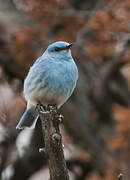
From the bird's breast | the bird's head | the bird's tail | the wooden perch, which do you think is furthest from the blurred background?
the wooden perch

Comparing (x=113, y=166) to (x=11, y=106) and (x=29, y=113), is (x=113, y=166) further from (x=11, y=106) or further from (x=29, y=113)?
(x=29, y=113)

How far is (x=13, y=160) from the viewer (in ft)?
20.9

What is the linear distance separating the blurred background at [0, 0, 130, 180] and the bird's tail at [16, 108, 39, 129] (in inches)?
63.8

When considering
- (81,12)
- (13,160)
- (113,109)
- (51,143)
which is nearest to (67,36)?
(81,12)

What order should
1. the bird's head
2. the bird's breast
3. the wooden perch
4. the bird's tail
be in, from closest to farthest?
the wooden perch < the bird's breast < the bird's head < the bird's tail

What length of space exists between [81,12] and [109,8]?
1.44 feet

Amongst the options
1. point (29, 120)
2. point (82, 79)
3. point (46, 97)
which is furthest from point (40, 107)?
point (82, 79)

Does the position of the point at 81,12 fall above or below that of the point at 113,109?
above

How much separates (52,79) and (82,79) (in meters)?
2.55

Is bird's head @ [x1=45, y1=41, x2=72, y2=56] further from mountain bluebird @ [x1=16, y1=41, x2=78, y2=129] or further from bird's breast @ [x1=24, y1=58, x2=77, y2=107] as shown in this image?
bird's breast @ [x1=24, y1=58, x2=77, y2=107]

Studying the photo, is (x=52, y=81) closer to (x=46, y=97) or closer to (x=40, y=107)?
A: (x=46, y=97)

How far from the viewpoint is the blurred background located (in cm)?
616

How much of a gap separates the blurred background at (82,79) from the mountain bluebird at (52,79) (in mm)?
1984

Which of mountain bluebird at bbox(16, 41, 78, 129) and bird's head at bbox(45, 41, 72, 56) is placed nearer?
mountain bluebird at bbox(16, 41, 78, 129)
